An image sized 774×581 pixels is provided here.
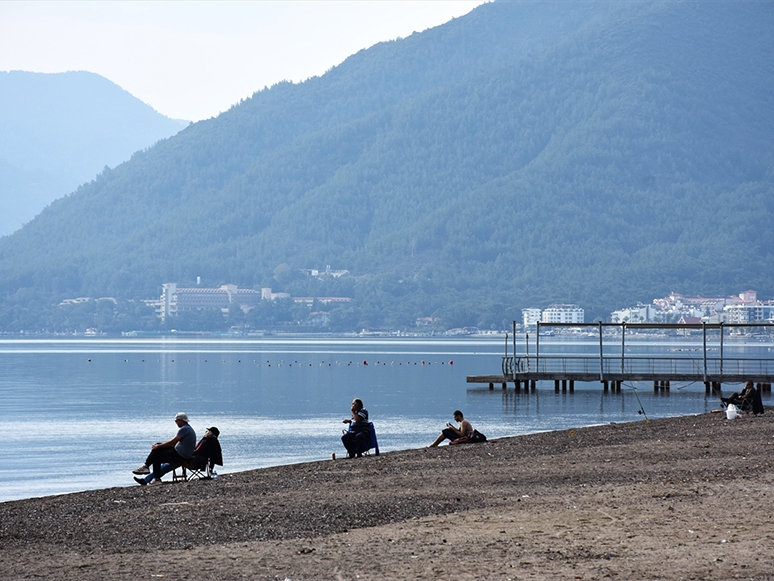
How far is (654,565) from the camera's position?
11.1 m

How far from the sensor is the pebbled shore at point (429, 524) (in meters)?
11.3

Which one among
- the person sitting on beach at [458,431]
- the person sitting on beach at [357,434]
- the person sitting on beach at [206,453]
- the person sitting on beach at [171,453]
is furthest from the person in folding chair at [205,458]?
the person sitting on beach at [458,431]

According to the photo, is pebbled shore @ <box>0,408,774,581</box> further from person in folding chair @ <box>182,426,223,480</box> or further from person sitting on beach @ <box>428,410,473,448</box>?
person sitting on beach @ <box>428,410,473,448</box>

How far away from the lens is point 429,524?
529 inches

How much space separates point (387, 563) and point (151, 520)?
3898 mm

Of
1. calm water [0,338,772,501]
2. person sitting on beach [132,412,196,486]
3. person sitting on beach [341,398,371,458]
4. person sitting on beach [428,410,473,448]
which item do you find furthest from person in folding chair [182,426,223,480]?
person sitting on beach [428,410,473,448]

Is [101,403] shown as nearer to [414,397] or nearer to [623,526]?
[414,397]

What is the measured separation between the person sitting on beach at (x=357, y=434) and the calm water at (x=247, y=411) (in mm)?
4221

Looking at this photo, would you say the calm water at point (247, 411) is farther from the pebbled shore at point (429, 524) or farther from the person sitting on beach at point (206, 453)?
the pebbled shore at point (429, 524)

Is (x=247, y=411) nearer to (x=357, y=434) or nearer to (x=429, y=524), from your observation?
(x=357, y=434)

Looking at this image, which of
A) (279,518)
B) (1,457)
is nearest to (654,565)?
(279,518)

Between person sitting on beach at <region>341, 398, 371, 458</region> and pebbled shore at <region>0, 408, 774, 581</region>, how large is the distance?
2716mm

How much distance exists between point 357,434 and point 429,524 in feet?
32.7

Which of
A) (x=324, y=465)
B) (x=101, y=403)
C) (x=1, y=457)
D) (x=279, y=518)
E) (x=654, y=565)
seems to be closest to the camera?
(x=654, y=565)
